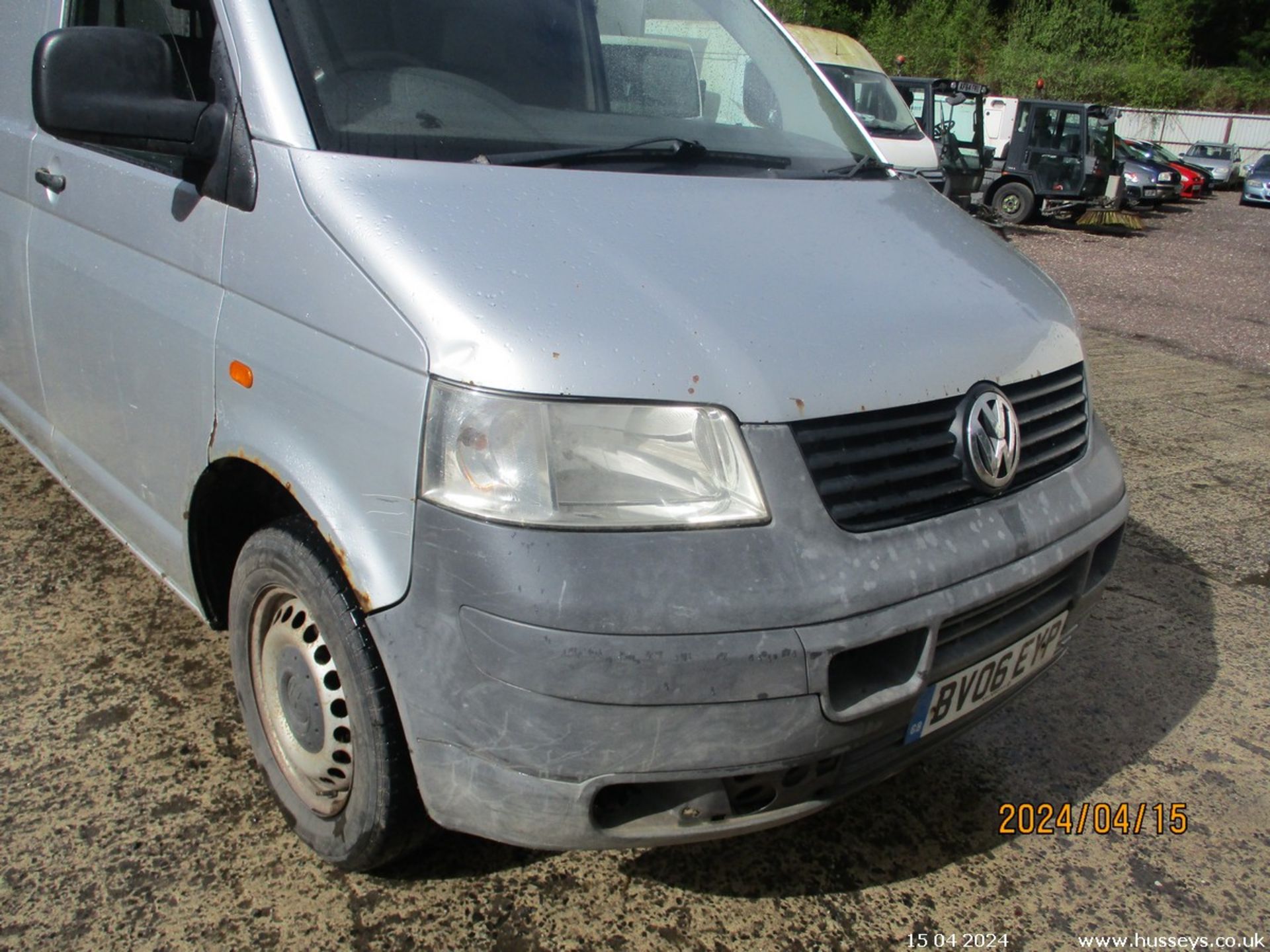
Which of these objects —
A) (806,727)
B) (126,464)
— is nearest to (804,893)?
(806,727)

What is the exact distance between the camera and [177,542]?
93.7 inches

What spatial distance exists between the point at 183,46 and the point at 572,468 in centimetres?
143

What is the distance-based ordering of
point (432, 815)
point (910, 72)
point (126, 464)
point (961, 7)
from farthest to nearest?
point (961, 7) → point (910, 72) → point (126, 464) → point (432, 815)

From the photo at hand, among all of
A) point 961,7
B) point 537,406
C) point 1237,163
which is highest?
point 961,7

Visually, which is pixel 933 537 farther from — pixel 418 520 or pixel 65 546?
pixel 65 546

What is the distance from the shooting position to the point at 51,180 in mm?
2691

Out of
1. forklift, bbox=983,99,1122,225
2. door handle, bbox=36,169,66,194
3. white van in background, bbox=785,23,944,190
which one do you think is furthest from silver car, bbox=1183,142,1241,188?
door handle, bbox=36,169,66,194

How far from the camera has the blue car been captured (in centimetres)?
2544

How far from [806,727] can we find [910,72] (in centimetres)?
4992

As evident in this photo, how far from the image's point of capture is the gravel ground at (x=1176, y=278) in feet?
29.5

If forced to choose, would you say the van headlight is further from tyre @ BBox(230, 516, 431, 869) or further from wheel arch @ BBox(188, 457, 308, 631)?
wheel arch @ BBox(188, 457, 308, 631)

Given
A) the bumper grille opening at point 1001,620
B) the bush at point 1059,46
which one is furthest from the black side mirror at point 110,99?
the bush at point 1059,46

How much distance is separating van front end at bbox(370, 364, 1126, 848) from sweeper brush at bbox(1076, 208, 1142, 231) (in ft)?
63.4
